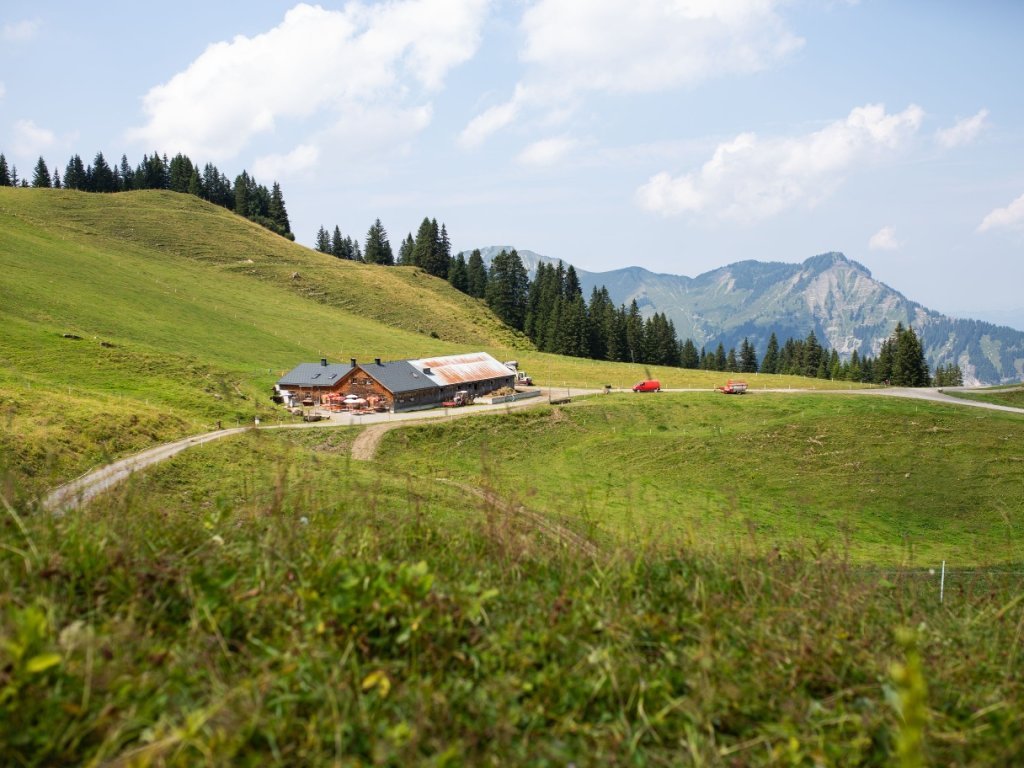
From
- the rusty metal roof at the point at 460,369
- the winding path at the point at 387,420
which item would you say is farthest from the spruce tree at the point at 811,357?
the rusty metal roof at the point at 460,369

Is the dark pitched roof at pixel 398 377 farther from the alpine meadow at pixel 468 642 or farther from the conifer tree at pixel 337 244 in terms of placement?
the conifer tree at pixel 337 244

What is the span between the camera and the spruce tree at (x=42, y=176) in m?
154

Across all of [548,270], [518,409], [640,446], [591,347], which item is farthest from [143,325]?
[548,270]

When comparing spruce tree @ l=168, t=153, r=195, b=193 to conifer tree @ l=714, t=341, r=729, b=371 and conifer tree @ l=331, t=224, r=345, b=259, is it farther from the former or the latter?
conifer tree @ l=714, t=341, r=729, b=371

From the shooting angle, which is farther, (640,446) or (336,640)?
(640,446)

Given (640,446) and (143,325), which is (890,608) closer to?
(640,446)

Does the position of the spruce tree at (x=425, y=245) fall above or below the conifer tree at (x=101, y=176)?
below

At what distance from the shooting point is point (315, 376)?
192 feet

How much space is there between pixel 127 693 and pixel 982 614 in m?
5.82

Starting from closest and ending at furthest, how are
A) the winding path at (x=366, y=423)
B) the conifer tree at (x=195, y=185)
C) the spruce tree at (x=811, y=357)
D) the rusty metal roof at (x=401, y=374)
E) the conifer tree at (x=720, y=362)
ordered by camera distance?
the winding path at (x=366, y=423)
the rusty metal roof at (x=401, y=374)
the spruce tree at (x=811, y=357)
the conifer tree at (x=720, y=362)
the conifer tree at (x=195, y=185)

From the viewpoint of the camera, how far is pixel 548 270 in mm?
138500

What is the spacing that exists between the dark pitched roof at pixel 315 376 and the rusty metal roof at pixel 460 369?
265 inches

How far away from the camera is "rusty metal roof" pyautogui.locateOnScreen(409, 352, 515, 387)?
6034 centimetres

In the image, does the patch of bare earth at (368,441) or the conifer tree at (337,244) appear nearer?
the patch of bare earth at (368,441)
